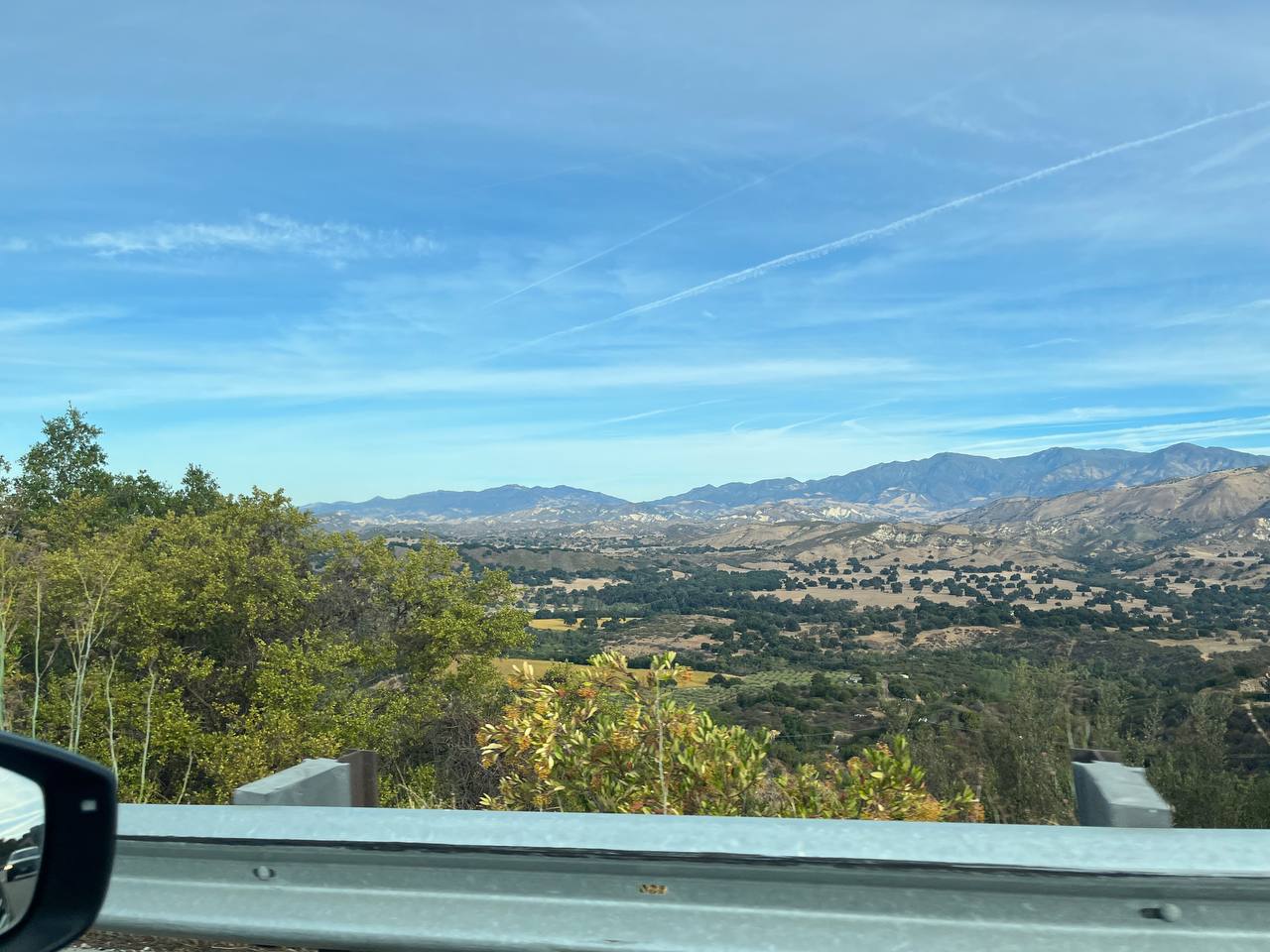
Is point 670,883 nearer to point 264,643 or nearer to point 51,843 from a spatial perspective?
point 51,843

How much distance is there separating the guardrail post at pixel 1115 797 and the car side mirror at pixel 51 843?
2.02 meters

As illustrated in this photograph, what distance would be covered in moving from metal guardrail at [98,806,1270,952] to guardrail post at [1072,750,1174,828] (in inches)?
10.4

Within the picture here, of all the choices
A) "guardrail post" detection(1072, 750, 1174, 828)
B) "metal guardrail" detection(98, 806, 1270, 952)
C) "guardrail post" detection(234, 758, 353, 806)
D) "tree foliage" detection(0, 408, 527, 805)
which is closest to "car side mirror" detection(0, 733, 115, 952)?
"metal guardrail" detection(98, 806, 1270, 952)

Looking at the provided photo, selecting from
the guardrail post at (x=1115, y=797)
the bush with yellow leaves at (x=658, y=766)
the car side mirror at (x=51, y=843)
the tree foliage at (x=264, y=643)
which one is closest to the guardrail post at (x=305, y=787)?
the car side mirror at (x=51, y=843)

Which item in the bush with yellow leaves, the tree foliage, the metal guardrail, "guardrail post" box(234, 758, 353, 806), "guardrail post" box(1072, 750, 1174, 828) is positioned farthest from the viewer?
the tree foliage

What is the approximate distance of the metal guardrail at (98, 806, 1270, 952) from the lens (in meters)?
1.73

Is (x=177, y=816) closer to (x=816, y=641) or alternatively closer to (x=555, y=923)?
(x=555, y=923)

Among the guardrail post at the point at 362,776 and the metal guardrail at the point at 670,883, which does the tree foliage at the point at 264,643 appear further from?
the metal guardrail at the point at 670,883

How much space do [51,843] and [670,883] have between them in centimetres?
114

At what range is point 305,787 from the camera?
264 cm

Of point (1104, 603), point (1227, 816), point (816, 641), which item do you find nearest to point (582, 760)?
point (1227, 816)

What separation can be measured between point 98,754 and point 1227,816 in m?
16.0

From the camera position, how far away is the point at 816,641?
2985 inches

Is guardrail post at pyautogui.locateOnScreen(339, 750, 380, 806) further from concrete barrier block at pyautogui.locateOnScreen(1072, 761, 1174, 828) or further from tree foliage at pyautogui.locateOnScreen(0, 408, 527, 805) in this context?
tree foliage at pyautogui.locateOnScreen(0, 408, 527, 805)
